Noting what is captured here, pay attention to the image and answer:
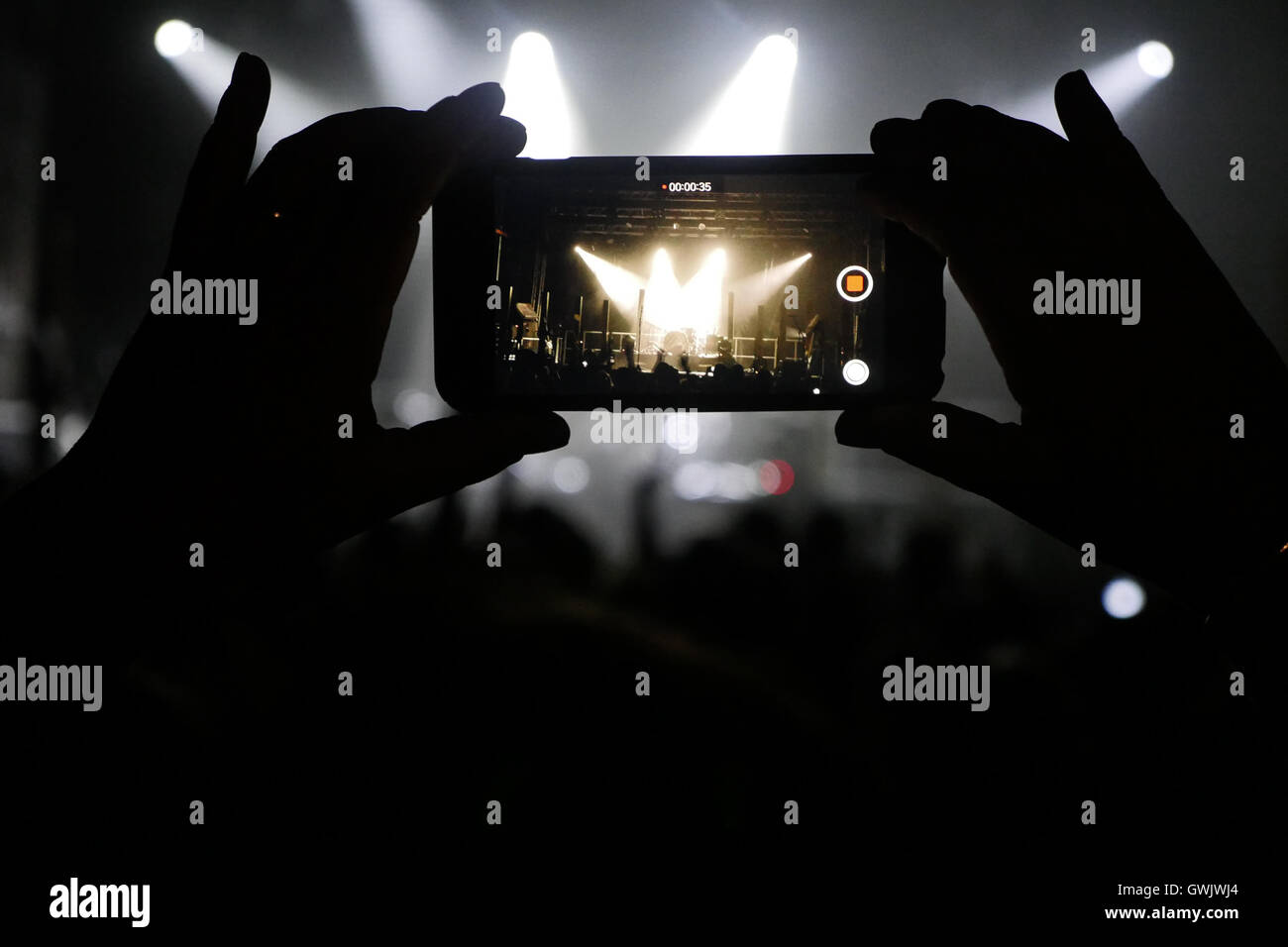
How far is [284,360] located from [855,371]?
75 cm

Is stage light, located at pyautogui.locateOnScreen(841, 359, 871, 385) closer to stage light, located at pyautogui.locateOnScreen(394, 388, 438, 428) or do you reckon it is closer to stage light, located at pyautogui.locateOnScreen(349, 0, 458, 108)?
stage light, located at pyautogui.locateOnScreen(349, 0, 458, 108)

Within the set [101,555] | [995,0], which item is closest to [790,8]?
[995,0]

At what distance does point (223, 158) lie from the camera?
2.36 ft

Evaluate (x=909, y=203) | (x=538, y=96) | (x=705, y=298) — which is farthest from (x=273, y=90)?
(x=909, y=203)

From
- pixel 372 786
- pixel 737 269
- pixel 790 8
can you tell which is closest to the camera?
pixel 737 269

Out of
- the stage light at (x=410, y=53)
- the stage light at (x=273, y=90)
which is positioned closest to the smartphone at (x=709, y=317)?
the stage light at (x=410, y=53)

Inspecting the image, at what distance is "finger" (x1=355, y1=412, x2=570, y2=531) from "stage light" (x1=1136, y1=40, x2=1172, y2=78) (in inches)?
151

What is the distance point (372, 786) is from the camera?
1.52m

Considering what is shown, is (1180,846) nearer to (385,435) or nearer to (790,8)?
(385,435)

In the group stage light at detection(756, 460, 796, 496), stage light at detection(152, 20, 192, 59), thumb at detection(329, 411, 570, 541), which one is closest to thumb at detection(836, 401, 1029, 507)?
thumb at detection(329, 411, 570, 541)

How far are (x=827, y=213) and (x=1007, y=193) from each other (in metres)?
0.23

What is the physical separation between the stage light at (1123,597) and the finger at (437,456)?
3.24m

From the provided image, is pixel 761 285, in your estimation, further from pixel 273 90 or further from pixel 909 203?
pixel 273 90

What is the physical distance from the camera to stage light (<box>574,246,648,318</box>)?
3.35 feet
